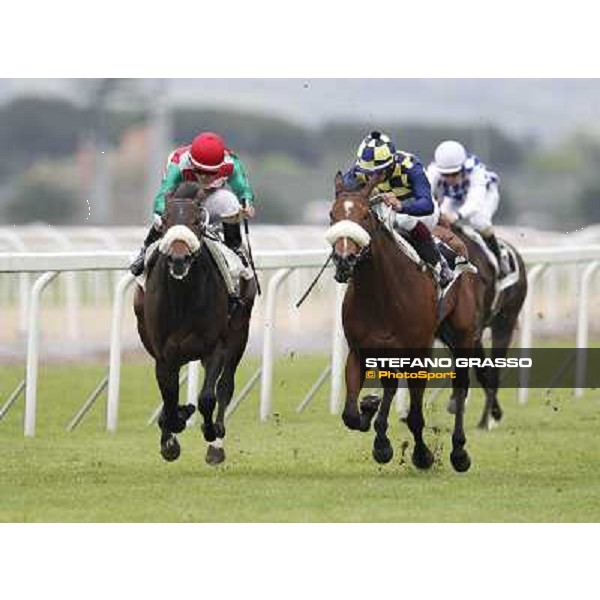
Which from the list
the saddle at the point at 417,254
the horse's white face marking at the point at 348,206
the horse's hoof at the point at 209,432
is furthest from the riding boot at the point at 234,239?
the horse's white face marking at the point at 348,206

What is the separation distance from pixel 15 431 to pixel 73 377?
13.6 ft

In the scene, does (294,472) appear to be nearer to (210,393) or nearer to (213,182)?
(210,393)

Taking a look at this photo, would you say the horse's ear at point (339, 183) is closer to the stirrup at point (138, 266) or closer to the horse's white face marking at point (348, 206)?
the horse's white face marking at point (348, 206)

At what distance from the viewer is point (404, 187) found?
1018 centimetres

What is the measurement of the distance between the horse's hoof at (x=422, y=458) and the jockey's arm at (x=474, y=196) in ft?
10.1

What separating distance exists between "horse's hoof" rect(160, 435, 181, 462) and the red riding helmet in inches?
49.9

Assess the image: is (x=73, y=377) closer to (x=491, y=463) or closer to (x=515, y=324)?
(x=515, y=324)

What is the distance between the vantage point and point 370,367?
32.2ft

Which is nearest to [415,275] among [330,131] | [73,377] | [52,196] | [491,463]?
[491,463]

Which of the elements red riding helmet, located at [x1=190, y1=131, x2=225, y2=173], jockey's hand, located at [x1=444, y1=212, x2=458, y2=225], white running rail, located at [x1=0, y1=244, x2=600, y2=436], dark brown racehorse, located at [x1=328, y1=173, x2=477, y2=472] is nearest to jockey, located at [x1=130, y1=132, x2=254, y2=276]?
red riding helmet, located at [x1=190, y1=131, x2=225, y2=173]

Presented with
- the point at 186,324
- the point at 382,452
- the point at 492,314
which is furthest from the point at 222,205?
the point at 492,314

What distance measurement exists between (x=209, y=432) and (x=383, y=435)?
0.83 metres

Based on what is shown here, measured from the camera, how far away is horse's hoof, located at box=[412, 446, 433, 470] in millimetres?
10125

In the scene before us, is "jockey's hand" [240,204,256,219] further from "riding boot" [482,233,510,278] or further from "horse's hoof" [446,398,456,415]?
"riding boot" [482,233,510,278]
